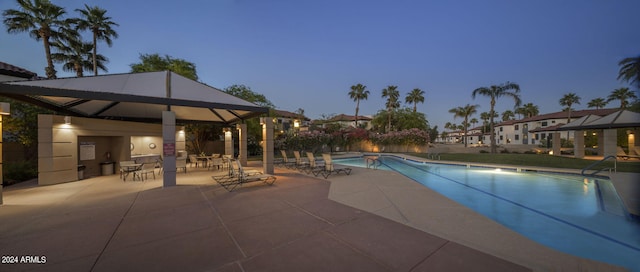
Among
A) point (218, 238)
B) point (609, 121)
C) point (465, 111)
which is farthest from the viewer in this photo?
point (465, 111)

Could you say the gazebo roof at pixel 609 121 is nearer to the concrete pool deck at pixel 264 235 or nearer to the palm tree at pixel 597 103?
the concrete pool deck at pixel 264 235

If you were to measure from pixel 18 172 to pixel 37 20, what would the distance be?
41.7ft

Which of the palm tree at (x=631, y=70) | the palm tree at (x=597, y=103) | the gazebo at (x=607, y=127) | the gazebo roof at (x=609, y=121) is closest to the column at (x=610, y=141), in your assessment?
the gazebo at (x=607, y=127)

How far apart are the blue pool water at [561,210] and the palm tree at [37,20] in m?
27.1

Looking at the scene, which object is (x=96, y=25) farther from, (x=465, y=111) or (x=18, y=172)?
(x=465, y=111)

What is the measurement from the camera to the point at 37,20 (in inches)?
573

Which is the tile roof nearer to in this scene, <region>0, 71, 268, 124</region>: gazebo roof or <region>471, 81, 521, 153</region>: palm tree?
<region>0, 71, 268, 124</region>: gazebo roof

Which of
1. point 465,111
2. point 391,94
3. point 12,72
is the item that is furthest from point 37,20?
point 465,111

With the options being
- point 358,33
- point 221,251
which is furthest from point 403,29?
point 221,251

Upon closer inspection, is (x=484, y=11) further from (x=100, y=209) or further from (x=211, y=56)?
(x=211, y=56)

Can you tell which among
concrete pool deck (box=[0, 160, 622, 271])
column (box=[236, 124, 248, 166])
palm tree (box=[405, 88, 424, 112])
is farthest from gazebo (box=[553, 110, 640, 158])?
palm tree (box=[405, 88, 424, 112])

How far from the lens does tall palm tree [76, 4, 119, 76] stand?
1756 cm

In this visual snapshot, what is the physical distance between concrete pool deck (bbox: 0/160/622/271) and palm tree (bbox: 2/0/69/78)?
16561 millimetres

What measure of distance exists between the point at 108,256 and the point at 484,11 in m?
33.9
